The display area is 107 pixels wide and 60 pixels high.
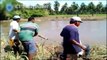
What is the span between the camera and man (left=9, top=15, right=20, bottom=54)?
8.50 m

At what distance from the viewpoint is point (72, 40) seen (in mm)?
5996

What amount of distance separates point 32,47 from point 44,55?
3.34 feet

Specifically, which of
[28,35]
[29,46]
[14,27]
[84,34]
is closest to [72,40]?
[28,35]

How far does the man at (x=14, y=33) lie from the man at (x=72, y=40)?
260cm

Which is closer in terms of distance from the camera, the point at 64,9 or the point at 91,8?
the point at 91,8

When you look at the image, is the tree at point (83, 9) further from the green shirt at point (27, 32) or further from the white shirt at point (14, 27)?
the green shirt at point (27, 32)

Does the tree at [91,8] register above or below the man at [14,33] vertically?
below

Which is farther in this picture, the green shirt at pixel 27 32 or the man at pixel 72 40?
the green shirt at pixel 27 32

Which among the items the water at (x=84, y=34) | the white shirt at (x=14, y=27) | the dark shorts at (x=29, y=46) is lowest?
the water at (x=84, y=34)

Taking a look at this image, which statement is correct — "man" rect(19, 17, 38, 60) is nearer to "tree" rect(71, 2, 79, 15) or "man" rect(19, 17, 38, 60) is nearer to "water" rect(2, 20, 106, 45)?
"water" rect(2, 20, 106, 45)

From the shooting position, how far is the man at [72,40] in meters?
6.00

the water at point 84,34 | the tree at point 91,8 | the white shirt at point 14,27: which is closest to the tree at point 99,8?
the tree at point 91,8

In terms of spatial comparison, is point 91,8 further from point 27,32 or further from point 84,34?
point 27,32

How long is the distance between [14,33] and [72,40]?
3049 millimetres
